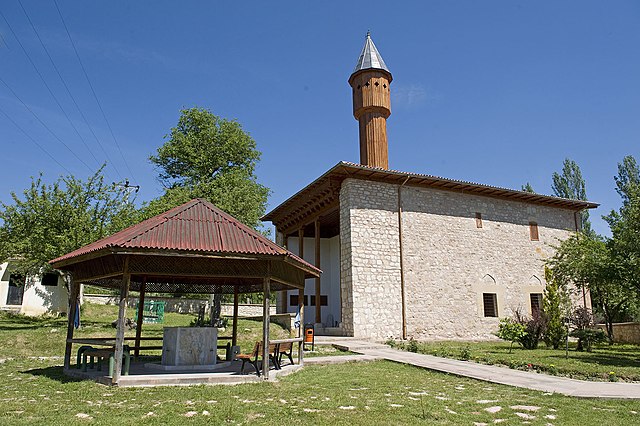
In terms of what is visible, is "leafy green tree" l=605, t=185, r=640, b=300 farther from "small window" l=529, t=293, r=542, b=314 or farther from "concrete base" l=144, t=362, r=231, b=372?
"concrete base" l=144, t=362, r=231, b=372

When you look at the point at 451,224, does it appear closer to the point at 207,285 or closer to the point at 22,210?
the point at 207,285

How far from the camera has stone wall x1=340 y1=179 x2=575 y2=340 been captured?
18.3 m

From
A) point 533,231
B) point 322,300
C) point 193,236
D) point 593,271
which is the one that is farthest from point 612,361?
point 322,300

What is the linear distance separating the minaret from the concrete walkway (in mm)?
12115

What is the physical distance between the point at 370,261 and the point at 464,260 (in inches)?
199

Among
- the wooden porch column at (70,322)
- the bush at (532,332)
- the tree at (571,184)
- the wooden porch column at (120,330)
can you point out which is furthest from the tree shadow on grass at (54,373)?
the tree at (571,184)

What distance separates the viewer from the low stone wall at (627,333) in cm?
1941

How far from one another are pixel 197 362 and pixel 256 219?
1817 centimetres

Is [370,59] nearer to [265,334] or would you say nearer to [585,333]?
[585,333]

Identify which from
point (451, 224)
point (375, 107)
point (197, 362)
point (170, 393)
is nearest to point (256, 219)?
point (375, 107)

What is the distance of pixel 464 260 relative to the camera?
2070 centimetres

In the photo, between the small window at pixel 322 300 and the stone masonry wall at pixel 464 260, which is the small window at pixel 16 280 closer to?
the small window at pixel 322 300

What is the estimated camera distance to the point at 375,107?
Answer: 2291cm

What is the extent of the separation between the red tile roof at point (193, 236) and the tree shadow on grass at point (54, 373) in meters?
2.25
